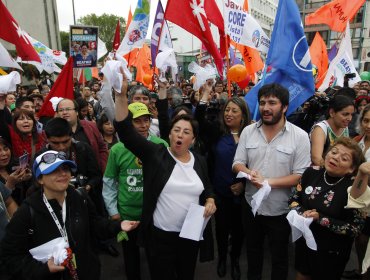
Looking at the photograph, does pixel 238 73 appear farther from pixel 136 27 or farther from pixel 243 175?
pixel 243 175

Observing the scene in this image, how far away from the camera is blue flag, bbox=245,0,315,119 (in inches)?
145

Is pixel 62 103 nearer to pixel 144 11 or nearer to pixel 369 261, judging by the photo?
pixel 369 261

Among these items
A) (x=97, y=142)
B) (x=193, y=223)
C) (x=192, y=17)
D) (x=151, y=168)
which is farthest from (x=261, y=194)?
(x=192, y=17)

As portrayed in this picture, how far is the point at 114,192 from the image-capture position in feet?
9.37

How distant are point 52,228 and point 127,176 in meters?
0.93

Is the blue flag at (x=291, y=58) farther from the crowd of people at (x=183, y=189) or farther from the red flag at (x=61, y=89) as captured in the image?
the red flag at (x=61, y=89)

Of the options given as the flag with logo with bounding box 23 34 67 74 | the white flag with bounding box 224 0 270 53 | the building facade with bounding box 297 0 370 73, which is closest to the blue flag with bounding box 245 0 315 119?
the white flag with bounding box 224 0 270 53

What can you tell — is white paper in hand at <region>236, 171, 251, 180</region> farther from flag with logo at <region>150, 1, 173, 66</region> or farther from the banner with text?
the banner with text

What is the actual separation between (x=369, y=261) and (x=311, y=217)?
634mm

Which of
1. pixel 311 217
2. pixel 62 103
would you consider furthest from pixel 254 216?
pixel 62 103

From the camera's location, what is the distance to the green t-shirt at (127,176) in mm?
2750

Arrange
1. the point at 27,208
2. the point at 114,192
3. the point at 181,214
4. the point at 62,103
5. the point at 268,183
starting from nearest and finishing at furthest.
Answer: the point at 27,208 → the point at 181,214 → the point at 268,183 → the point at 114,192 → the point at 62,103

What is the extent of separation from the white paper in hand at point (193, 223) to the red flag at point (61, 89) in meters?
2.95

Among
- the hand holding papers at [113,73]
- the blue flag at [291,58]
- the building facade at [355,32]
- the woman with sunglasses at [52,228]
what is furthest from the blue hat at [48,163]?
the building facade at [355,32]
